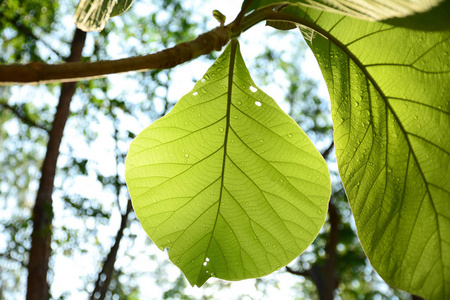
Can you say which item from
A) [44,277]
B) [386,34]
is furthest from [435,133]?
[44,277]

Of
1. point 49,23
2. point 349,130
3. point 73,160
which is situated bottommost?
point 349,130

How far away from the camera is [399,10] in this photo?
1.44 feet

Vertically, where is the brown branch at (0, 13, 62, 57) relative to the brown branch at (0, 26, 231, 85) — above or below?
above

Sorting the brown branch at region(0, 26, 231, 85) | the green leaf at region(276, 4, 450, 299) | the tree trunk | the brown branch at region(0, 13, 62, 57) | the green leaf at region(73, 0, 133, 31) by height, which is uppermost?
the brown branch at region(0, 13, 62, 57)

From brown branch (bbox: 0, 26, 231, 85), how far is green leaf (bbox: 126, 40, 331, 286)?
0.33 meters

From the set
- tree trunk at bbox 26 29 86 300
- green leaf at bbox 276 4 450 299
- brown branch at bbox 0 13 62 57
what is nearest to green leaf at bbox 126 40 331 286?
green leaf at bbox 276 4 450 299

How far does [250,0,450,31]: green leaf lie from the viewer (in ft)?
1.41

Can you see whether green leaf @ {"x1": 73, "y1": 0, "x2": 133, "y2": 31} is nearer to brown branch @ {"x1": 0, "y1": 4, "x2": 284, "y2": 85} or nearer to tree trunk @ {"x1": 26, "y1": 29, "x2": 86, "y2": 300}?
brown branch @ {"x1": 0, "y1": 4, "x2": 284, "y2": 85}

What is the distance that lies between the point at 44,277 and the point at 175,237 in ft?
10.2

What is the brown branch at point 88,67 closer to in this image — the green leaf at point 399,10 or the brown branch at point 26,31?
the green leaf at point 399,10

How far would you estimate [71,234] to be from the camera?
4926mm

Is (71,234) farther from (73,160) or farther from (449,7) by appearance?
(449,7)

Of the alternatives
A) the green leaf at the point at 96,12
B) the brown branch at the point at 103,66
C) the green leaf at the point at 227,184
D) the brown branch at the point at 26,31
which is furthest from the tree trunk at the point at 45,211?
the brown branch at the point at 103,66

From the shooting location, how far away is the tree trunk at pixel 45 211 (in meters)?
3.36
